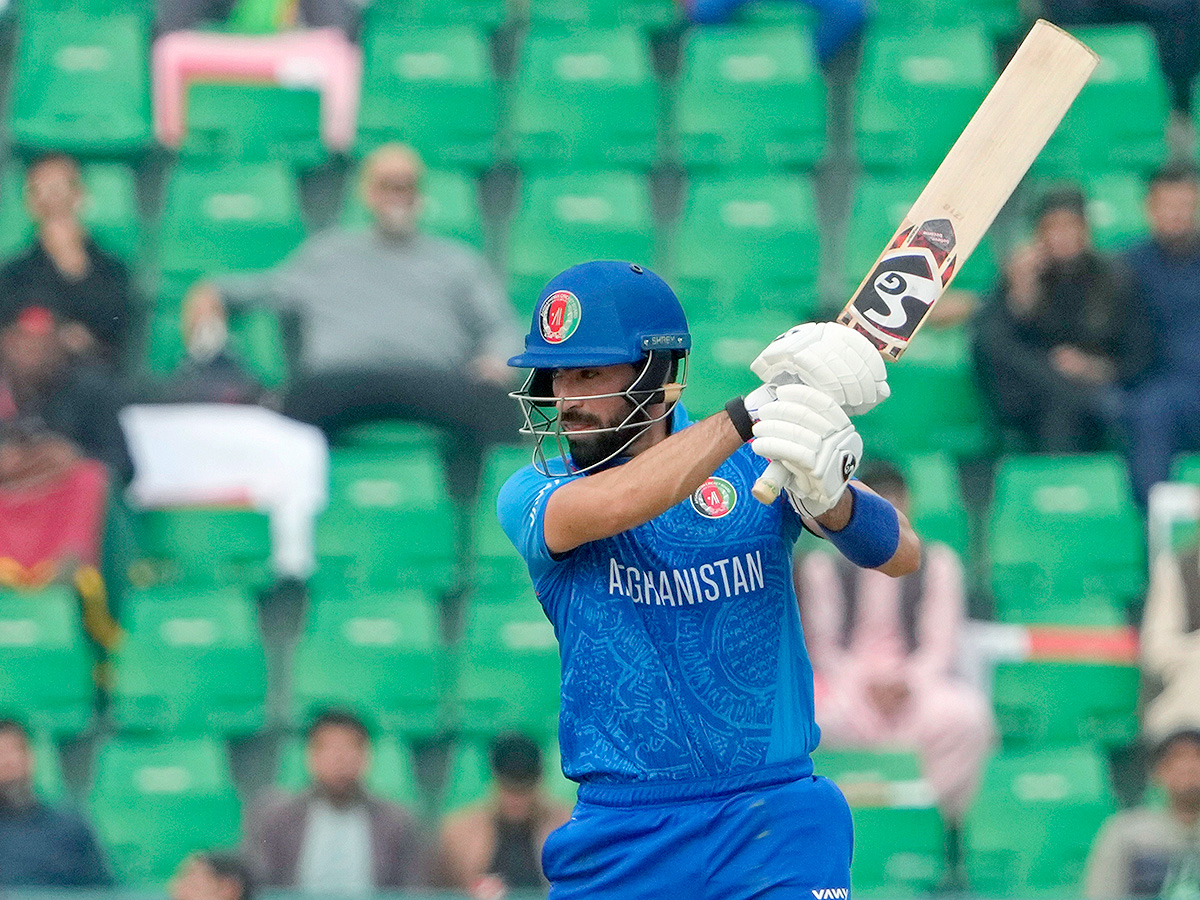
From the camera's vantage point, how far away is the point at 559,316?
325cm

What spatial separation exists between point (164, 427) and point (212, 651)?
882 mm

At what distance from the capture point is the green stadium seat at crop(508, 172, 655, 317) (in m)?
7.63

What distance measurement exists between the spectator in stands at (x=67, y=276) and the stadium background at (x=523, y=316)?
0.31 m

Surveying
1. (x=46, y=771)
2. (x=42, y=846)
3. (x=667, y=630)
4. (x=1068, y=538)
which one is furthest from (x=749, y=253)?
(x=667, y=630)

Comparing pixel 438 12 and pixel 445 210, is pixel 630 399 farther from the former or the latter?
pixel 438 12

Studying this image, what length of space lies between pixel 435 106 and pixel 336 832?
127 inches

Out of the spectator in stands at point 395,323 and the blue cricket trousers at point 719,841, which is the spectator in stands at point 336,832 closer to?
the spectator in stands at point 395,323

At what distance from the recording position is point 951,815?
6.29 meters

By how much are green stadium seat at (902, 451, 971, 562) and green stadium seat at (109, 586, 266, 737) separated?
231 centimetres

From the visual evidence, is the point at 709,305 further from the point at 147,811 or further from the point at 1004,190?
the point at 1004,190

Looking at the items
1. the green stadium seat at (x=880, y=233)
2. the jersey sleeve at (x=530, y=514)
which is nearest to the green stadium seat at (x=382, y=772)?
the green stadium seat at (x=880, y=233)

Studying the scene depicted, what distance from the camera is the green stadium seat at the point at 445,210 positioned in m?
7.80

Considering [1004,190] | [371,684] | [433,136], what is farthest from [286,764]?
[1004,190]

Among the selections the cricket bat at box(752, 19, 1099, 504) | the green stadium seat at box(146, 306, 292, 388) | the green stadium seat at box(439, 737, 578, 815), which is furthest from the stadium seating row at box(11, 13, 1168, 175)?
the cricket bat at box(752, 19, 1099, 504)
